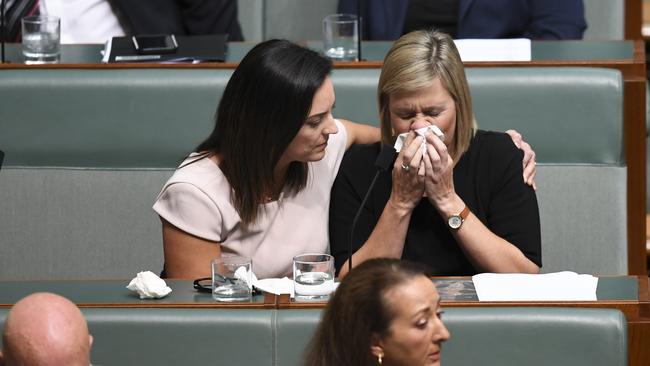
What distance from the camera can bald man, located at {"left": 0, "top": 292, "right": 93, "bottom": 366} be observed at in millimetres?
1160

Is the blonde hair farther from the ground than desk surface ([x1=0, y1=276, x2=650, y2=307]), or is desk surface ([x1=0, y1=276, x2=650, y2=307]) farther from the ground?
the blonde hair

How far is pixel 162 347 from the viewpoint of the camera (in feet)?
4.94

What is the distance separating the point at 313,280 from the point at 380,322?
380 millimetres

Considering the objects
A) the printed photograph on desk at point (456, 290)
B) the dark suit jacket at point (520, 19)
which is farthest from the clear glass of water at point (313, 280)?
the dark suit jacket at point (520, 19)

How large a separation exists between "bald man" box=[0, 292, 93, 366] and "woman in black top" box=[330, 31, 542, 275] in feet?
2.21

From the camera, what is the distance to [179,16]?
2861mm

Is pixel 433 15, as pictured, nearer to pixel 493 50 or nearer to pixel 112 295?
pixel 493 50

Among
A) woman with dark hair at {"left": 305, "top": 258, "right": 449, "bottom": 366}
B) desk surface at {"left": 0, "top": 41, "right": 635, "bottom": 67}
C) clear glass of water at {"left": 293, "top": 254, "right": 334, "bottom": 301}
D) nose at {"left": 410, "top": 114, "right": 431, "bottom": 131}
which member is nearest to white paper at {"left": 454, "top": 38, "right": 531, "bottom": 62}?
desk surface at {"left": 0, "top": 41, "right": 635, "bottom": 67}

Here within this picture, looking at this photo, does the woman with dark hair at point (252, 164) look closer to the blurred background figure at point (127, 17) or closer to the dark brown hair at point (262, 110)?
the dark brown hair at point (262, 110)

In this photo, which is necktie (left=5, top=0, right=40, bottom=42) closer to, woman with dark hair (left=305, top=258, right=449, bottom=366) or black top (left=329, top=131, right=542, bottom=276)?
black top (left=329, top=131, right=542, bottom=276)

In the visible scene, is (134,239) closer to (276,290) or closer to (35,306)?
(276,290)

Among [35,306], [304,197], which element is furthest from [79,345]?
[304,197]

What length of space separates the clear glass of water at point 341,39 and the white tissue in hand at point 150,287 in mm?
928

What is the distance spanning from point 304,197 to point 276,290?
12.3 inches
